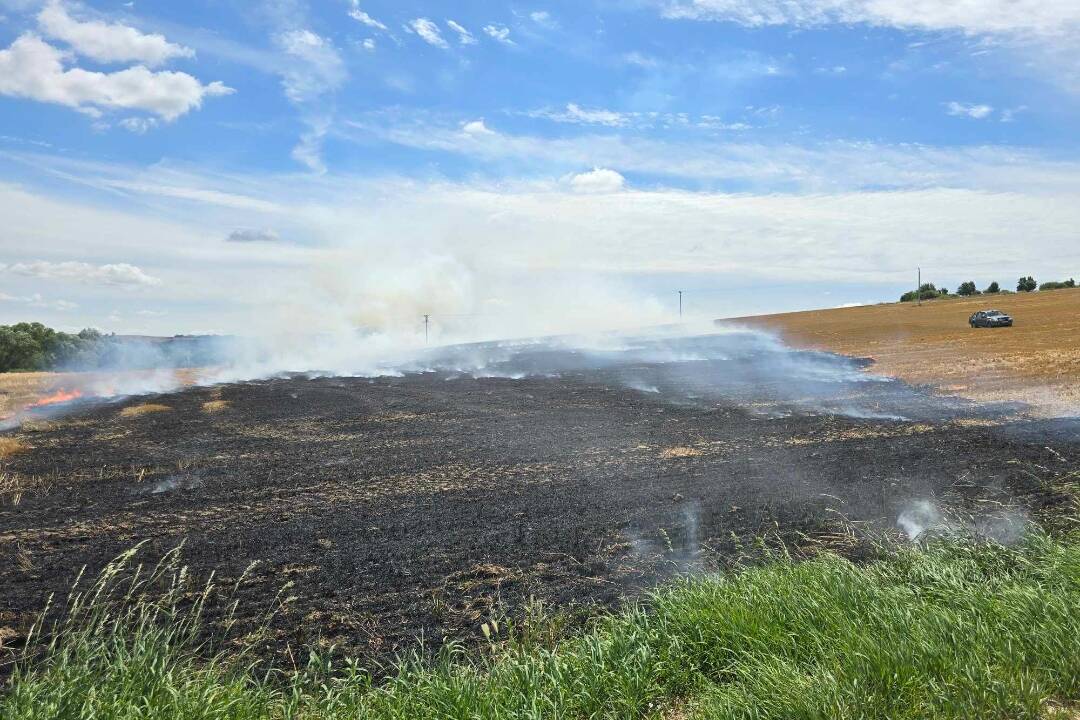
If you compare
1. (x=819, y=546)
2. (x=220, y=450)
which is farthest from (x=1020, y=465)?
(x=220, y=450)

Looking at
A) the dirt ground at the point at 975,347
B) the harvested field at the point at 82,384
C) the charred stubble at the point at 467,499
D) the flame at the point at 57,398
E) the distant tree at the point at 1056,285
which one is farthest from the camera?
the distant tree at the point at 1056,285

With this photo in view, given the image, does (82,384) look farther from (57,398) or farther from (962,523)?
(962,523)

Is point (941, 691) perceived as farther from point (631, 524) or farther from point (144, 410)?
point (144, 410)

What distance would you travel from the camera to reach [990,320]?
2042 inches

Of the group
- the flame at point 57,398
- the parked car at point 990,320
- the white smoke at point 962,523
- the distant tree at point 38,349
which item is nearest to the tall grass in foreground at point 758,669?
the white smoke at point 962,523

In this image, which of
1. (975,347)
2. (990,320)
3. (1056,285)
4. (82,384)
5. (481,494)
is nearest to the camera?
(481,494)

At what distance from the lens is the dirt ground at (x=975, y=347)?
24.4m

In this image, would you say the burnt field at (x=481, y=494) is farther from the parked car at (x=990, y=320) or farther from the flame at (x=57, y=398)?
the parked car at (x=990, y=320)

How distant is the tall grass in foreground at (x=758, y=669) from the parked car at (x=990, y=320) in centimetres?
5375

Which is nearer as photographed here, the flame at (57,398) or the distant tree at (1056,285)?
the flame at (57,398)

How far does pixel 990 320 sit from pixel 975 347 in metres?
15.0

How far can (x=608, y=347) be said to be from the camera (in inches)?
2707

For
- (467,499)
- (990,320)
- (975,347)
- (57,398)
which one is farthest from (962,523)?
(990,320)

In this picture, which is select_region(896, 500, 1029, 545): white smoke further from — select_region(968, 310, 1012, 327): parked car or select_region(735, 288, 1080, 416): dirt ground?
select_region(968, 310, 1012, 327): parked car
